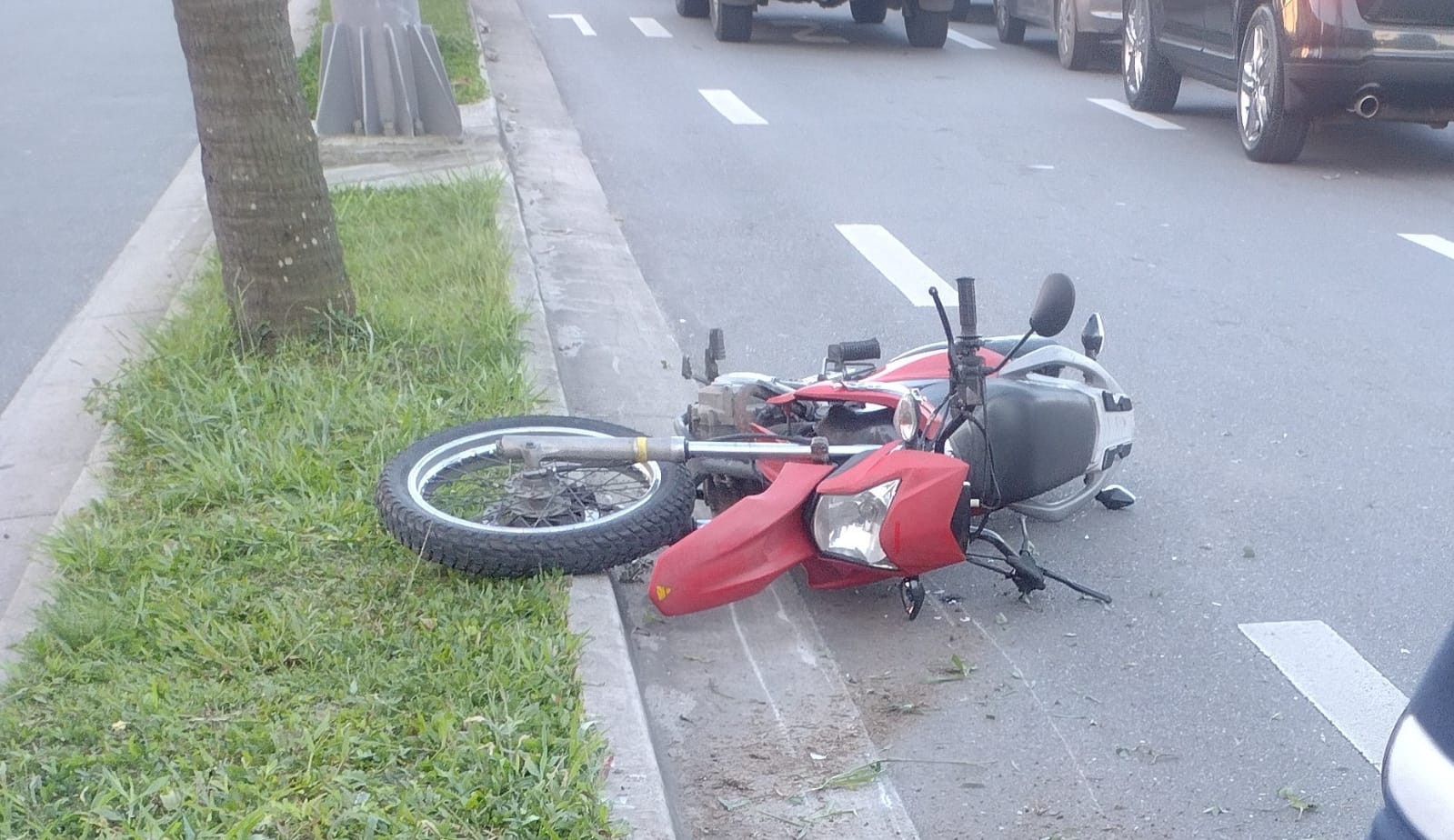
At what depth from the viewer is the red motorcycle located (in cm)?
362

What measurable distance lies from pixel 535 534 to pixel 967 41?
45.6 ft

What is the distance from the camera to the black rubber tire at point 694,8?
16.9 m

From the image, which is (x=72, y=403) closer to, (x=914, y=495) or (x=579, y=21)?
(x=914, y=495)

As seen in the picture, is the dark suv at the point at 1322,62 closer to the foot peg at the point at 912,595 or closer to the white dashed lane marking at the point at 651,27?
the foot peg at the point at 912,595

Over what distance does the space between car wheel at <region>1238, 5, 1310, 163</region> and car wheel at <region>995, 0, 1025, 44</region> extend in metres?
6.41

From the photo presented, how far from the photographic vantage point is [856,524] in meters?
3.59

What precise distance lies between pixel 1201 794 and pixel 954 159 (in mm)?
7188

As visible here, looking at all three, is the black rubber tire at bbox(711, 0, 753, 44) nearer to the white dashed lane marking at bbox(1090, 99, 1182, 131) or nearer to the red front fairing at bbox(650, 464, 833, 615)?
the white dashed lane marking at bbox(1090, 99, 1182, 131)

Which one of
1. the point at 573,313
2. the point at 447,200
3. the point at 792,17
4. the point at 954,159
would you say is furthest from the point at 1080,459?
the point at 792,17

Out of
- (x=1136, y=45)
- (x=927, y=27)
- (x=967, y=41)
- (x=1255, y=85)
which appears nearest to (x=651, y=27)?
(x=927, y=27)

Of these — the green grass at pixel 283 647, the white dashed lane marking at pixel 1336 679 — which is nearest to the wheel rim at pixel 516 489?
the green grass at pixel 283 647

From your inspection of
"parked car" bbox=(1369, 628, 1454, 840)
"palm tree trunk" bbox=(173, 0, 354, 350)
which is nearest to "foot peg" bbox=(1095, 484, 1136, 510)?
"palm tree trunk" bbox=(173, 0, 354, 350)

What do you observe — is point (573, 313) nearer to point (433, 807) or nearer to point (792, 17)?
point (433, 807)

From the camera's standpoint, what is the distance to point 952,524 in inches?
143
